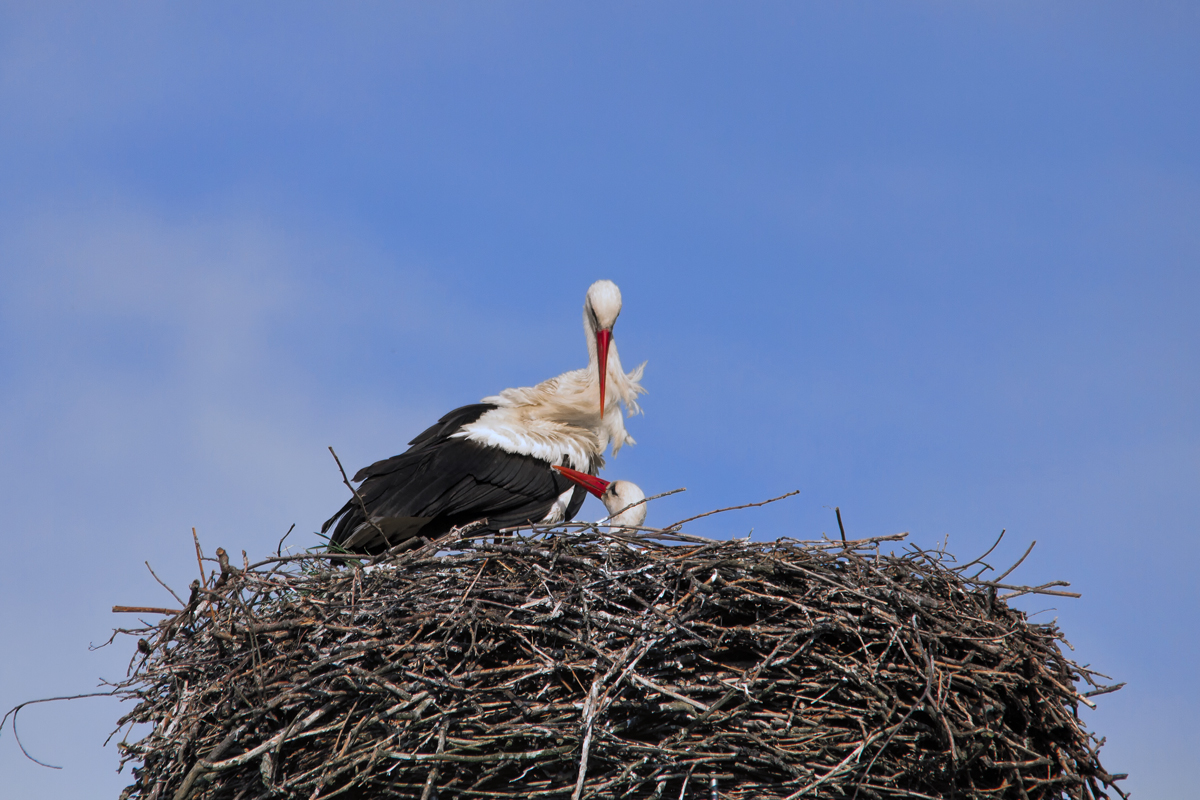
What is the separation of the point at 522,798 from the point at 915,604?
3.96 ft

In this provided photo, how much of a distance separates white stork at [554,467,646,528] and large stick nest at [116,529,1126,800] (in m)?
0.77

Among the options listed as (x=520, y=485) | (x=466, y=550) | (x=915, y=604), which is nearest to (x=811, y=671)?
(x=915, y=604)

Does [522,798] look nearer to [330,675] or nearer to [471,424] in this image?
[330,675]

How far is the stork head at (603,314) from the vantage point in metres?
5.08

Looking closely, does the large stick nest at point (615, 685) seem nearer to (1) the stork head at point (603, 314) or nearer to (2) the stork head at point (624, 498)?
(2) the stork head at point (624, 498)

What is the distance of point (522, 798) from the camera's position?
2912 mm

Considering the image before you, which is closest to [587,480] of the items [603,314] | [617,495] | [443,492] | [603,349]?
[617,495]

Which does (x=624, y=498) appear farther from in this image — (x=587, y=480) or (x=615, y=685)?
(x=615, y=685)

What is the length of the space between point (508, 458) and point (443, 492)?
0.34 meters

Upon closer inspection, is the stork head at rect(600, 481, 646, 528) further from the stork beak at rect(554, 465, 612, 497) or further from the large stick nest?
the large stick nest

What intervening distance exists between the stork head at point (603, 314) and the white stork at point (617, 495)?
2.10 feet

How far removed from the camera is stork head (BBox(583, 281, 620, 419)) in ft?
16.7

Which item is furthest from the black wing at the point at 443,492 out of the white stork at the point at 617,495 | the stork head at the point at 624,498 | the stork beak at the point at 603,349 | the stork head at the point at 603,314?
the stork head at the point at 603,314

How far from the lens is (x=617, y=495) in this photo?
4.31 metres
